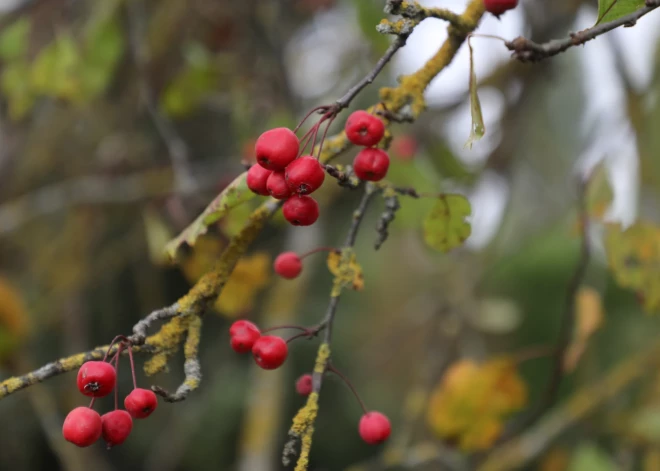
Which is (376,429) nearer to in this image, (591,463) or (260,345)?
(260,345)

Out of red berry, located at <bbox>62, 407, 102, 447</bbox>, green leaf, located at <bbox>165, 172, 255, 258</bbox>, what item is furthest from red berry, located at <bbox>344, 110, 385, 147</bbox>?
red berry, located at <bbox>62, 407, 102, 447</bbox>

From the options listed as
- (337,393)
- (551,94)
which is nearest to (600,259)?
(551,94)

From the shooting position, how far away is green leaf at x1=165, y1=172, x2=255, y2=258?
613mm

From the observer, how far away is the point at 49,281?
2250 mm

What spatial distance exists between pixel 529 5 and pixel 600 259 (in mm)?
996

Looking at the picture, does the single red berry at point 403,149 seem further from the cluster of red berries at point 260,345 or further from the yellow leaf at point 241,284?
the cluster of red berries at point 260,345

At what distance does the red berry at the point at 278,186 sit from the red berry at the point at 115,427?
0.78ft

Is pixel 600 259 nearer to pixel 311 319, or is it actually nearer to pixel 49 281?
pixel 311 319

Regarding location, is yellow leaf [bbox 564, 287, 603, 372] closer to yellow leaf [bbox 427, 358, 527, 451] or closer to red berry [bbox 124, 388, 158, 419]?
yellow leaf [bbox 427, 358, 527, 451]

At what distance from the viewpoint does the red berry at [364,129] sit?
1.82ft

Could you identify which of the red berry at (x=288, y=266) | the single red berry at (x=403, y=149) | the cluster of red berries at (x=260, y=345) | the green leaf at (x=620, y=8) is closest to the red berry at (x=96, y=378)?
the cluster of red berries at (x=260, y=345)

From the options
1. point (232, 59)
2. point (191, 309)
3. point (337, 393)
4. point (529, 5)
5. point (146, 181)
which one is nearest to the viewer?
point (191, 309)

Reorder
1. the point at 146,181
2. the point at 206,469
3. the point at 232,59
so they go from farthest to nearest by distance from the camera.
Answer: the point at 206,469, the point at 232,59, the point at 146,181

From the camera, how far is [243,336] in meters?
0.61
